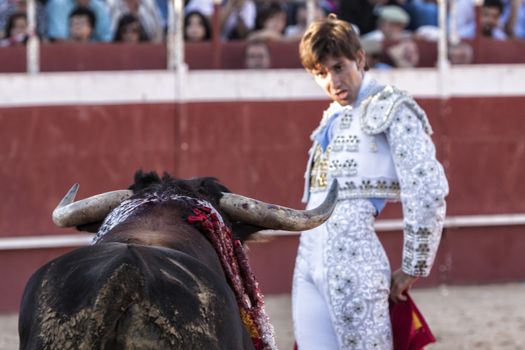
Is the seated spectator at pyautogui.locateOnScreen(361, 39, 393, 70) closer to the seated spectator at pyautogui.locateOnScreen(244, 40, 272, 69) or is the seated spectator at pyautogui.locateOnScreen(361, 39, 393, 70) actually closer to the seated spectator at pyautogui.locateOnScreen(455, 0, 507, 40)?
the seated spectator at pyautogui.locateOnScreen(244, 40, 272, 69)

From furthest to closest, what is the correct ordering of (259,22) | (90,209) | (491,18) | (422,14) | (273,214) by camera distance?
(491,18), (422,14), (259,22), (90,209), (273,214)

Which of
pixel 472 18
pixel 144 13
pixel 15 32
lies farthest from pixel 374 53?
pixel 15 32

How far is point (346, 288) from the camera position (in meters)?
3.71

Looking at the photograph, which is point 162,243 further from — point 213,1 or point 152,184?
point 213,1

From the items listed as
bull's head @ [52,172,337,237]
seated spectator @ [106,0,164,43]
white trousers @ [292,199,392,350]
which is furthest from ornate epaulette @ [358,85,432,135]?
seated spectator @ [106,0,164,43]

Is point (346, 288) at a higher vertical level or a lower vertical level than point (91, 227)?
lower

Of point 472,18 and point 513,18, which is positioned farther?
point 513,18

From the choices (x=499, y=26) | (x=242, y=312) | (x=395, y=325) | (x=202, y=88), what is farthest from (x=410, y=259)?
(x=499, y=26)

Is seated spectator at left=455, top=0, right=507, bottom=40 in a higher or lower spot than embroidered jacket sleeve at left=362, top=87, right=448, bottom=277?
higher

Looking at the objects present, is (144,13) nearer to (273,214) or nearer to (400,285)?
(400,285)

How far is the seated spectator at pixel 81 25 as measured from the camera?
26.4 feet

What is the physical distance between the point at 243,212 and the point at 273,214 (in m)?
0.08

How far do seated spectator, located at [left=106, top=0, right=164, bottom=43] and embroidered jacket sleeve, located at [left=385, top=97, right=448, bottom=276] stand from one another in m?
4.76

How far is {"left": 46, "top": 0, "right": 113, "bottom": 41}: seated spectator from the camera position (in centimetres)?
797
